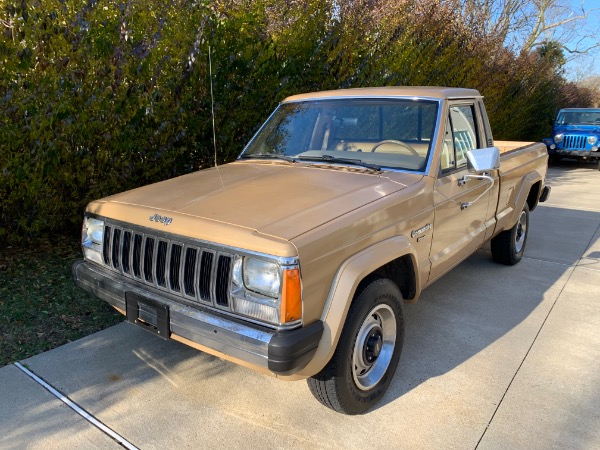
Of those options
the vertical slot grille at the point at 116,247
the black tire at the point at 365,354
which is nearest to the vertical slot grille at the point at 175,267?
the vertical slot grille at the point at 116,247

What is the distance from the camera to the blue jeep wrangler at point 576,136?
14.4m

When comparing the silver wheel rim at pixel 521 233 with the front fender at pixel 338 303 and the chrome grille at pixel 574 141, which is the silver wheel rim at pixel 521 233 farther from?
the chrome grille at pixel 574 141

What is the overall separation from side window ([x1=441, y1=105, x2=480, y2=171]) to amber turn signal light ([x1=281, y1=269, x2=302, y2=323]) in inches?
69.5

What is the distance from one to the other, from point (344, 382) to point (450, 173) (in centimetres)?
179

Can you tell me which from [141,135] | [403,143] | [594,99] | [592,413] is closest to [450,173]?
[403,143]

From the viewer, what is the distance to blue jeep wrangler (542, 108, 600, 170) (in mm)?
14422

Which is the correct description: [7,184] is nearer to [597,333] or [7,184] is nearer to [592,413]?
[592,413]

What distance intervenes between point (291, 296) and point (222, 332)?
1.35 feet

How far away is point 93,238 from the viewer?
3195 mm

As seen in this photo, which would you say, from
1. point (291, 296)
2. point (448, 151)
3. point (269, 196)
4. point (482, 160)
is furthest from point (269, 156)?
point (291, 296)

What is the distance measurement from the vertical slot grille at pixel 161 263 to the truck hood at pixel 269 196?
14 centimetres

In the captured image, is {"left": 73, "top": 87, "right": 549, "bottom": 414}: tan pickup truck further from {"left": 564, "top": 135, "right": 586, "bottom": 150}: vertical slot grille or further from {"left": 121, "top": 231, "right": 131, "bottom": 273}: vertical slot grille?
{"left": 564, "top": 135, "right": 586, "bottom": 150}: vertical slot grille

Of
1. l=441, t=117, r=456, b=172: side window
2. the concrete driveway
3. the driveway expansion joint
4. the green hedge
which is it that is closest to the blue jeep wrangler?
the green hedge

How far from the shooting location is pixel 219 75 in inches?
218
